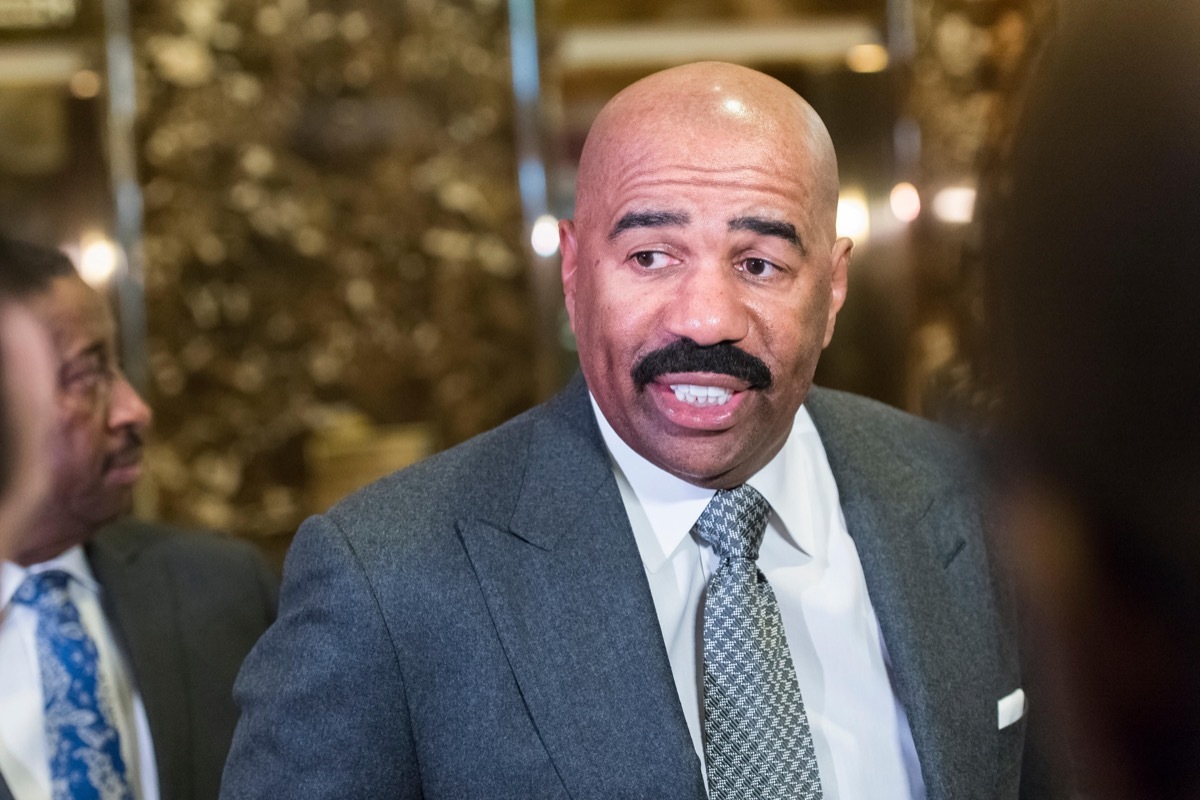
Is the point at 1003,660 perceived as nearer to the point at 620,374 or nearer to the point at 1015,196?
the point at 620,374

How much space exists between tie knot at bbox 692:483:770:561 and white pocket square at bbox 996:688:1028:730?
0.38 m

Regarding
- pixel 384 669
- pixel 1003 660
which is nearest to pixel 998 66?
pixel 384 669

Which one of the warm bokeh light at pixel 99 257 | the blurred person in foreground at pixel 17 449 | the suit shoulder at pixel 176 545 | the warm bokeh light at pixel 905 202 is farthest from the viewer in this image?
the warm bokeh light at pixel 905 202

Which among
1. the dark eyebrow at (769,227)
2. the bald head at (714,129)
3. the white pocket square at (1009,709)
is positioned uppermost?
the bald head at (714,129)

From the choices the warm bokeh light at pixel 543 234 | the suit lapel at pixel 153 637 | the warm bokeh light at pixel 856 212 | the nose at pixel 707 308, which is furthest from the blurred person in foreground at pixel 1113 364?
the warm bokeh light at pixel 856 212

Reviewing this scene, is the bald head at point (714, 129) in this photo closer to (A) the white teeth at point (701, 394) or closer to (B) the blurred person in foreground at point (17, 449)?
(A) the white teeth at point (701, 394)

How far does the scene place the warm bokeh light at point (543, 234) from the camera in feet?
11.9

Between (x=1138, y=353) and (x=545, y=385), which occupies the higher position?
(x=545, y=385)

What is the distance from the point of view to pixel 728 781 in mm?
1377

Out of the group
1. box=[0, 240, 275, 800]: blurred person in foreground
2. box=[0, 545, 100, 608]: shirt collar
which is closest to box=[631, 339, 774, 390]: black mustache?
box=[0, 240, 275, 800]: blurred person in foreground

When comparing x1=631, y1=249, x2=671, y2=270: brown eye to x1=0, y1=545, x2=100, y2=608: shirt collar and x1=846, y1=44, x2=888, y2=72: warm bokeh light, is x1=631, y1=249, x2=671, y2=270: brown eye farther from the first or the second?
x1=846, y1=44, x2=888, y2=72: warm bokeh light

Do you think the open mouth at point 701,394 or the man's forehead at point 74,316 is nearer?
the open mouth at point 701,394

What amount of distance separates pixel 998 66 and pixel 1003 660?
134cm

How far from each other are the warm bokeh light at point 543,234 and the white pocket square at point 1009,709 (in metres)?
2.36
